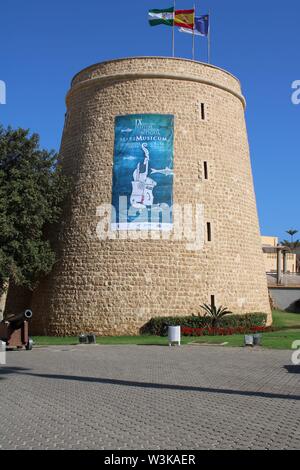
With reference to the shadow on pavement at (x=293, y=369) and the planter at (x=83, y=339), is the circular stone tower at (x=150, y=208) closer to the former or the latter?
the planter at (x=83, y=339)

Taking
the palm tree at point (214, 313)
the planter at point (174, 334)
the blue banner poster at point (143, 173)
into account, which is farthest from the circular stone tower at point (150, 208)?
the planter at point (174, 334)

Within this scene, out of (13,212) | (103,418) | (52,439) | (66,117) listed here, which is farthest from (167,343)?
(66,117)

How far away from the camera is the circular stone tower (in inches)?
912

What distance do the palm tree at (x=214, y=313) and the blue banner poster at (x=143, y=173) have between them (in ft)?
13.2

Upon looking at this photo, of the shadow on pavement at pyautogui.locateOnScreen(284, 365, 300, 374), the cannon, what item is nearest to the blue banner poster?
the cannon

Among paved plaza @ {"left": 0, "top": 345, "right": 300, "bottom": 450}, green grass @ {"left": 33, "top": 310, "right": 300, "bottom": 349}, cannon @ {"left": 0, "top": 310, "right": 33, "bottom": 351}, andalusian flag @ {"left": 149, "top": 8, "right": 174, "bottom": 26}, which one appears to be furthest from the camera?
andalusian flag @ {"left": 149, "top": 8, "right": 174, "bottom": 26}

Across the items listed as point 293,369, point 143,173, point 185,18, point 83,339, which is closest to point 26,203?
point 143,173

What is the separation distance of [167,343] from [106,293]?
5331 millimetres

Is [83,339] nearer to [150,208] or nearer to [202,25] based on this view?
[150,208]

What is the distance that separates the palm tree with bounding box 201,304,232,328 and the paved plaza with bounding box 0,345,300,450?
7.72 m

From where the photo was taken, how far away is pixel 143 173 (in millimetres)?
23672

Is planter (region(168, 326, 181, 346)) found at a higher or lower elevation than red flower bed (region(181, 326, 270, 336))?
higher

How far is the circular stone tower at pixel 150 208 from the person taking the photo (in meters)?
23.2

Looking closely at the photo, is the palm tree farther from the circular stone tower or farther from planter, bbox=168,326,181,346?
planter, bbox=168,326,181,346
